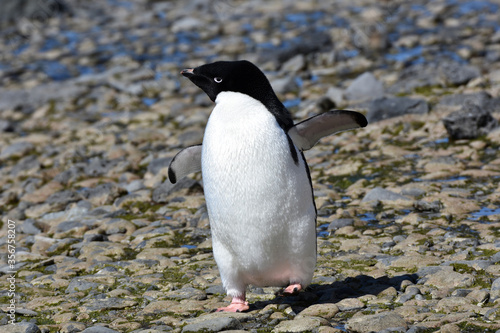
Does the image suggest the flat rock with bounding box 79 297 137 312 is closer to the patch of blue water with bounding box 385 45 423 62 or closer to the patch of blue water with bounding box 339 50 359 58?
the patch of blue water with bounding box 385 45 423 62

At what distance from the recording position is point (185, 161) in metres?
4.71

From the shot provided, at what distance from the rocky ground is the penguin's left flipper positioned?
3.06ft

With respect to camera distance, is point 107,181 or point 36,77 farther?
point 36,77

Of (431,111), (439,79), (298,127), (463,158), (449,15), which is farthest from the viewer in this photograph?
(449,15)

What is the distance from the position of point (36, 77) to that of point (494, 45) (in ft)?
24.8

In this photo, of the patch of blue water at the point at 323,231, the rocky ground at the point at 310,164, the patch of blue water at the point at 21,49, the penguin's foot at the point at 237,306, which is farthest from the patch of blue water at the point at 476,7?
the penguin's foot at the point at 237,306

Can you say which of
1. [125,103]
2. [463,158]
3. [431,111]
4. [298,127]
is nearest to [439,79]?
[431,111]

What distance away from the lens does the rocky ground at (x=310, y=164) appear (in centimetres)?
426

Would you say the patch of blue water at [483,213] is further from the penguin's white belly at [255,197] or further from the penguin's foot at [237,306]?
the penguin's foot at [237,306]

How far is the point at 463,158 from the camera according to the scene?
6926 mm

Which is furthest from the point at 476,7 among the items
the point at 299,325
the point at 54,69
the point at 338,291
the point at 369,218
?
the point at 299,325

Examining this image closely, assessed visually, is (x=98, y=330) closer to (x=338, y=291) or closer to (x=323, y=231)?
(x=338, y=291)

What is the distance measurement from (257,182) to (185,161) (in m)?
0.75

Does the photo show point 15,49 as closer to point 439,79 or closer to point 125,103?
point 125,103
